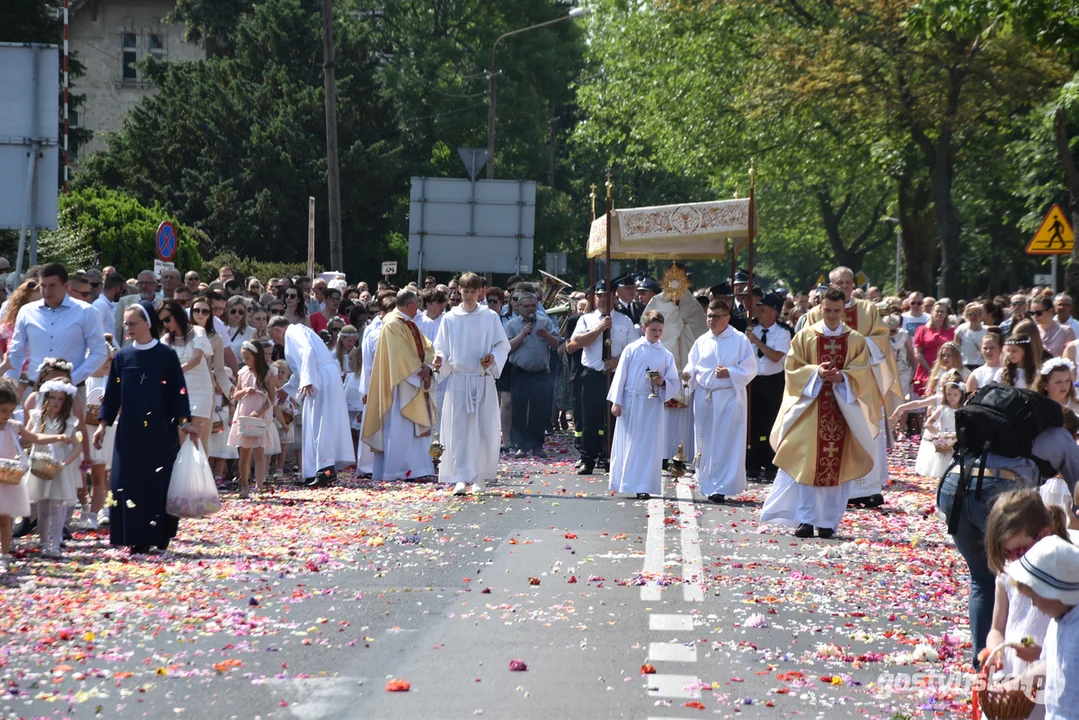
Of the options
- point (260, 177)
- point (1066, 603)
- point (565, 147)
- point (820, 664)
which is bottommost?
point (820, 664)

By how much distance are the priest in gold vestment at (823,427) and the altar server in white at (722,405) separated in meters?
2.07

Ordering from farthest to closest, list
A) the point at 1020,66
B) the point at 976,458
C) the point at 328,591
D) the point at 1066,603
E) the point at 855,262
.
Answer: the point at 855,262, the point at 1020,66, the point at 328,591, the point at 976,458, the point at 1066,603

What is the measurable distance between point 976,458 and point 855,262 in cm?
5674

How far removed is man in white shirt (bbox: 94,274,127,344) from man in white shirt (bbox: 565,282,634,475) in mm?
4988

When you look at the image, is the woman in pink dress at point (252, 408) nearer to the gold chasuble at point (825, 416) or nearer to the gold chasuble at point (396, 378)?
the gold chasuble at point (396, 378)

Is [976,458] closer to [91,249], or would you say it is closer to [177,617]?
[177,617]

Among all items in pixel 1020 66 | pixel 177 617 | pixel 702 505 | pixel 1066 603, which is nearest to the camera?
→ pixel 1066 603

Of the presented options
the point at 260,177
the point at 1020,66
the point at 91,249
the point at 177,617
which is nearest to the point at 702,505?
the point at 177,617

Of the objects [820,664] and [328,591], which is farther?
[328,591]

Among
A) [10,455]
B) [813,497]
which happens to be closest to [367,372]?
[813,497]

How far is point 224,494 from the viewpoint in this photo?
14992 millimetres

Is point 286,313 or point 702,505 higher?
point 286,313

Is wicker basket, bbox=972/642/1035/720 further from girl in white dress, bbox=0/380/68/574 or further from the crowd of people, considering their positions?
girl in white dress, bbox=0/380/68/574

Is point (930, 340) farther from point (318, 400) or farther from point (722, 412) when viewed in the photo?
point (318, 400)
